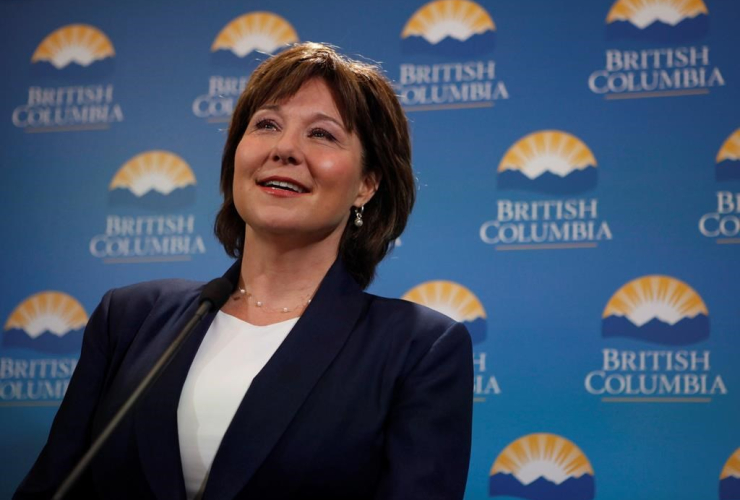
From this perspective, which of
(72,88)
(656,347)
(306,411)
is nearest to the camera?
(306,411)

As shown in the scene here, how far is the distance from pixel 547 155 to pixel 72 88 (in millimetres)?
1675

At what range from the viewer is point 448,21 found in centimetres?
299

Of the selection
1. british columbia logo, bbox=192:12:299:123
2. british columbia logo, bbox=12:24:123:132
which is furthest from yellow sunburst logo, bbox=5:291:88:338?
british columbia logo, bbox=192:12:299:123

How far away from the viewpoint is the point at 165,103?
10.5ft

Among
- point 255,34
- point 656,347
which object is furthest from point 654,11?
point 255,34

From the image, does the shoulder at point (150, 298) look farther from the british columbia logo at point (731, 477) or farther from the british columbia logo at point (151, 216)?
the british columbia logo at point (731, 477)

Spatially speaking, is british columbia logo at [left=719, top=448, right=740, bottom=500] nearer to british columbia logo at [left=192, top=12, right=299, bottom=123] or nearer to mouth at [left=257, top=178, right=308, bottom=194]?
mouth at [left=257, top=178, right=308, bottom=194]

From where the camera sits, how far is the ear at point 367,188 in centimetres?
186

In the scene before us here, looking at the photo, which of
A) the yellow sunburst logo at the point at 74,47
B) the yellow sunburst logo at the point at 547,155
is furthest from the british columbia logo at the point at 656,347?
the yellow sunburst logo at the point at 74,47

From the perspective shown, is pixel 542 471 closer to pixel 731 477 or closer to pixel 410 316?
pixel 731 477

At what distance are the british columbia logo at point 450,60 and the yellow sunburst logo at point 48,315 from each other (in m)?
1.29

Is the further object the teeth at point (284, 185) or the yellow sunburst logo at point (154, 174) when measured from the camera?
the yellow sunburst logo at point (154, 174)

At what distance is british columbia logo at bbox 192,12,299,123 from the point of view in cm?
313

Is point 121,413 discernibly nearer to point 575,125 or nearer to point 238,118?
point 238,118
